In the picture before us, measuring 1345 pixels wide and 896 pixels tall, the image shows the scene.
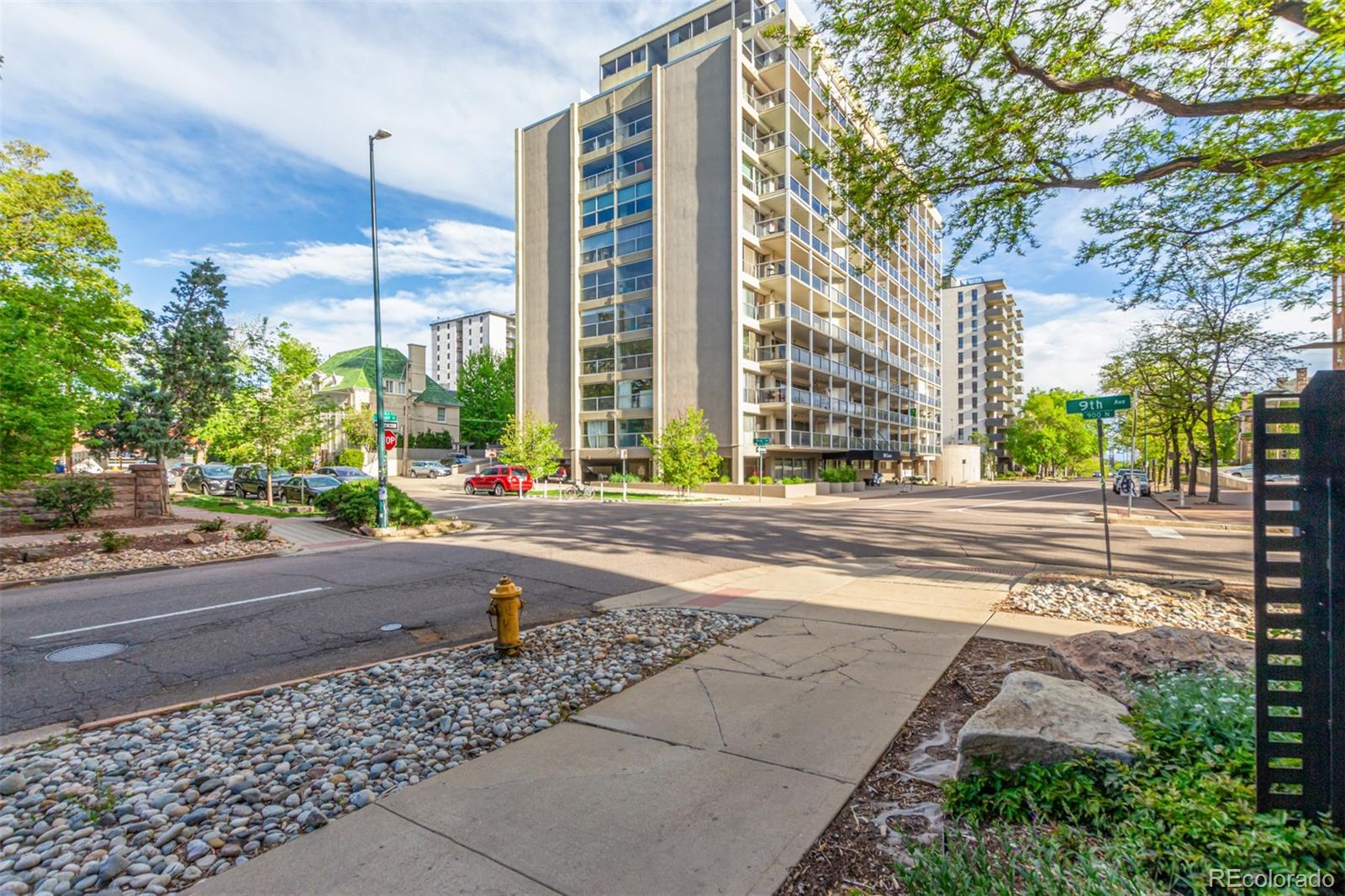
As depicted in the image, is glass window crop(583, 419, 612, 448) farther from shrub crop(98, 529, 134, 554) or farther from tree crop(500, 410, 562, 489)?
Answer: shrub crop(98, 529, 134, 554)

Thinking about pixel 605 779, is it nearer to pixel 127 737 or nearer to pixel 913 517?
pixel 127 737

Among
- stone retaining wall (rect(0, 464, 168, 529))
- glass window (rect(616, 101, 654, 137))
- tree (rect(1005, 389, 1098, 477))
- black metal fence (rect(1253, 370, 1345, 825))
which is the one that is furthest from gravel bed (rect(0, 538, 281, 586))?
tree (rect(1005, 389, 1098, 477))

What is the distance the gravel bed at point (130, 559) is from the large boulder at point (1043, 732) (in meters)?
14.2

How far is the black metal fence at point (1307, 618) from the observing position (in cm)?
246

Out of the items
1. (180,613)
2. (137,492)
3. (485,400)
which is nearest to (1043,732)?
(180,613)

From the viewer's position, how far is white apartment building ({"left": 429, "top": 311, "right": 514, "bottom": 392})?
136000 millimetres

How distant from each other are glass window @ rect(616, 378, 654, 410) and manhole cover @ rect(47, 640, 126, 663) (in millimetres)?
35843

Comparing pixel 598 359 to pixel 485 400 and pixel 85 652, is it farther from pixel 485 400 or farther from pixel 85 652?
pixel 85 652

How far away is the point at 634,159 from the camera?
43.2m

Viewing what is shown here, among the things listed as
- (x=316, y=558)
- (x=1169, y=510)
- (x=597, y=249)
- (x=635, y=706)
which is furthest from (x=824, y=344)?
(x=635, y=706)

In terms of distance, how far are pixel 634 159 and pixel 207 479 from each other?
1391 inches

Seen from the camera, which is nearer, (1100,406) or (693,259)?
(1100,406)

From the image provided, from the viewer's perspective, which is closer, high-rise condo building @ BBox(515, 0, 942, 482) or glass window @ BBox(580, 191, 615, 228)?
high-rise condo building @ BBox(515, 0, 942, 482)

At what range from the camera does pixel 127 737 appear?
421cm
